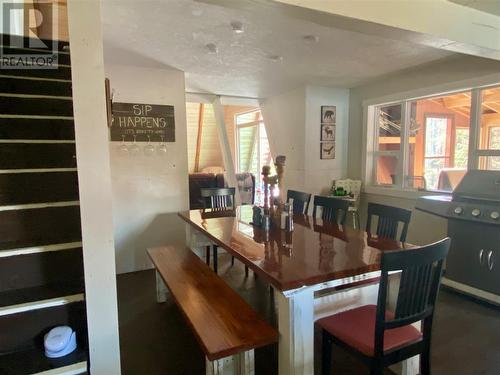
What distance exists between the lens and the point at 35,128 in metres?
2.16

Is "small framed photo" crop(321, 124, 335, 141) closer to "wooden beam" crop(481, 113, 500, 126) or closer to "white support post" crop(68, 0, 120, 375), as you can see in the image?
"wooden beam" crop(481, 113, 500, 126)

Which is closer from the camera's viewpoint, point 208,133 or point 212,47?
point 212,47

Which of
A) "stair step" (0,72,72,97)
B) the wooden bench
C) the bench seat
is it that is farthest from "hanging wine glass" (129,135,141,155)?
the wooden bench

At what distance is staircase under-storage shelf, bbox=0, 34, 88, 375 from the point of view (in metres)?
1.39

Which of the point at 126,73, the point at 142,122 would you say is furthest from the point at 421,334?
the point at 126,73

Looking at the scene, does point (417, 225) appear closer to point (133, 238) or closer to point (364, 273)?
point (364, 273)

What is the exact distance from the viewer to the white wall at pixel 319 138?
4469mm

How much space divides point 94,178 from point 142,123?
2.48 meters

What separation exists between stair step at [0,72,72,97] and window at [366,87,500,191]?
144 inches

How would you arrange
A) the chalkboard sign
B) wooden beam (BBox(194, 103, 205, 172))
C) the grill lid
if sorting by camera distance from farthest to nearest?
1. wooden beam (BBox(194, 103, 205, 172))
2. the chalkboard sign
3. the grill lid

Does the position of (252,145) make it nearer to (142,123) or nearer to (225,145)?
(225,145)

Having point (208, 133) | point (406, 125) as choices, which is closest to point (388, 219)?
point (406, 125)

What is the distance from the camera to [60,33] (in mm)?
3301

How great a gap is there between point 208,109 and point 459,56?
5240mm
